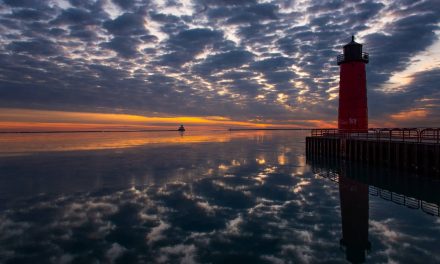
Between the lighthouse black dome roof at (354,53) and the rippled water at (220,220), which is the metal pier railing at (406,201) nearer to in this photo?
the rippled water at (220,220)

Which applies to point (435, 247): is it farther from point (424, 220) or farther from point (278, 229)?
point (278, 229)

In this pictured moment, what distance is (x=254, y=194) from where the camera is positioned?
58.3 feet

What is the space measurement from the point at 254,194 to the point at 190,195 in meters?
3.90

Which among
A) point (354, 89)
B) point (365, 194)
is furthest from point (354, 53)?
point (365, 194)

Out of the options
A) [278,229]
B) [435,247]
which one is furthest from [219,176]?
[435,247]

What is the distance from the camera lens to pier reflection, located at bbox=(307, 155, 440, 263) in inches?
407

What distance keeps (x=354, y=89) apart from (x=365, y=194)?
2069 cm

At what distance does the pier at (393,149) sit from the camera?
21.2 m

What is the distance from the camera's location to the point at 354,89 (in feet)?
114

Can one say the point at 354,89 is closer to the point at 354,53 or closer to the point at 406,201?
the point at 354,53

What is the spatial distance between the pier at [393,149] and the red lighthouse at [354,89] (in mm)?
1515

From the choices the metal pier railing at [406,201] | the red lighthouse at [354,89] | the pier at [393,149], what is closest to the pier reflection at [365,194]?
the metal pier railing at [406,201]

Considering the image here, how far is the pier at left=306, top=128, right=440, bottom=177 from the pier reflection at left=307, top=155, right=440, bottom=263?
800mm

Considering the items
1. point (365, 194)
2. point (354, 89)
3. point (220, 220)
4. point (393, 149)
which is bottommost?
point (220, 220)
